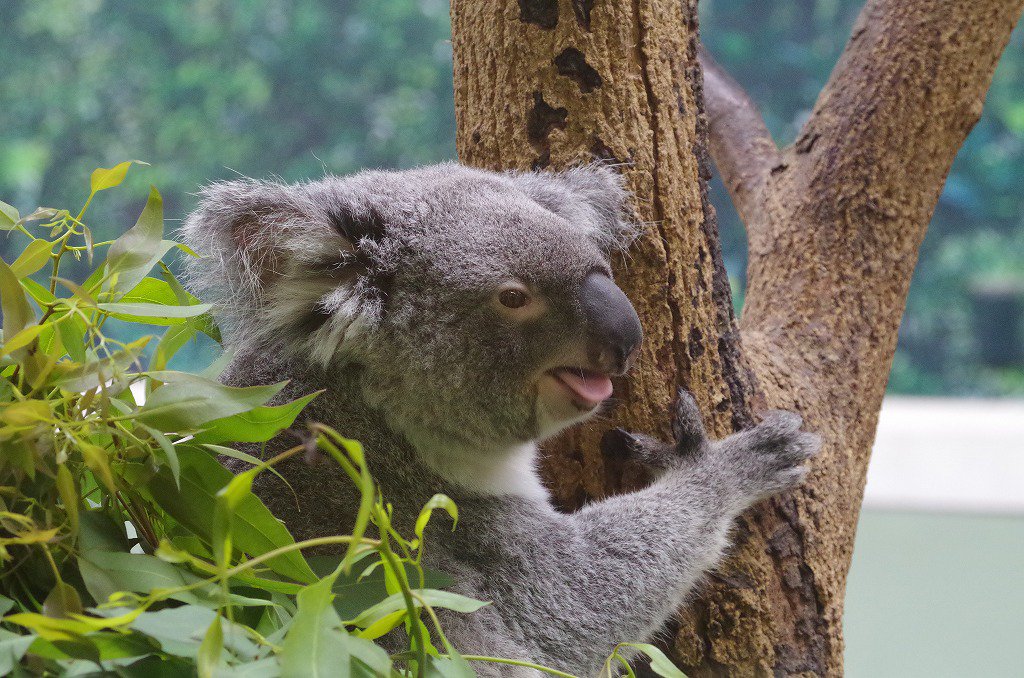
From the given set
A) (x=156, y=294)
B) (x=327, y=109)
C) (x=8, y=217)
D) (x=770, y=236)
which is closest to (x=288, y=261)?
(x=156, y=294)

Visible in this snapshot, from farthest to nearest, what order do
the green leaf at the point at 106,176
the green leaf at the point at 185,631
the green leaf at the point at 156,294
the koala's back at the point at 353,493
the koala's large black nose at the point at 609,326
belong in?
the koala's back at the point at 353,493 < the koala's large black nose at the point at 609,326 < the green leaf at the point at 156,294 < the green leaf at the point at 106,176 < the green leaf at the point at 185,631

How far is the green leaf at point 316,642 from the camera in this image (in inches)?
36.5

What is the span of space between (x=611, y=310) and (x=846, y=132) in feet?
3.43

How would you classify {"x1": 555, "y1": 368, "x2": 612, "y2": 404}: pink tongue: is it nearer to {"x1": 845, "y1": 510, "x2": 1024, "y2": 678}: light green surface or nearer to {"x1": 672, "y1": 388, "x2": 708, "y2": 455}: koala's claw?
{"x1": 672, "y1": 388, "x2": 708, "y2": 455}: koala's claw

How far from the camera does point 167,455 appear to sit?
112 cm

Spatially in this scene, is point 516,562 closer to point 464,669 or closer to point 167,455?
point 464,669

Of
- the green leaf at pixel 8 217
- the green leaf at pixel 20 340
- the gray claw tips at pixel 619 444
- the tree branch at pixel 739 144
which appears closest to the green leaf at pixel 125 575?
the green leaf at pixel 20 340

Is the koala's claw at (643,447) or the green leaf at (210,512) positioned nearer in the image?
the green leaf at (210,512)

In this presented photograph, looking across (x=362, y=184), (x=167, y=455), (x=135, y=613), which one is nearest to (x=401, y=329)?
(x=362, y=184)

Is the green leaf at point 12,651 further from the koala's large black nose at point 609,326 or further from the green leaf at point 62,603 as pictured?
the koala's large black nose at point 609,326

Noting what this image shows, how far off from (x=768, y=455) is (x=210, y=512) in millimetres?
1136

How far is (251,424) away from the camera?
1264 millimetres

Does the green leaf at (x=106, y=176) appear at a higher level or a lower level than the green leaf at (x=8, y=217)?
higher

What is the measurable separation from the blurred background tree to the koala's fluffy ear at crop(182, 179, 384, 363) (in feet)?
23.0
